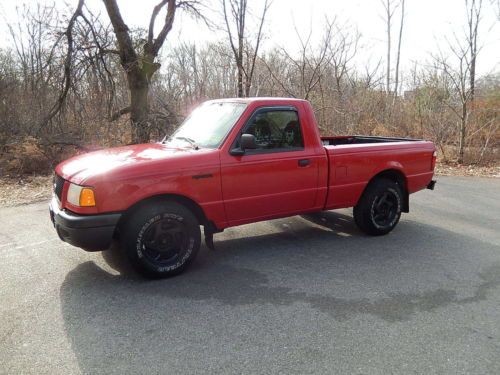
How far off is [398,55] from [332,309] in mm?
23938

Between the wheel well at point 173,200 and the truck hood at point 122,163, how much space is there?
302mm

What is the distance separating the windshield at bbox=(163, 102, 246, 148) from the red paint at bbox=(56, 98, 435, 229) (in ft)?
0.42

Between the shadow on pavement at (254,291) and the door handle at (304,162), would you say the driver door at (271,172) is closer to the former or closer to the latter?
the door handle at (304,162)

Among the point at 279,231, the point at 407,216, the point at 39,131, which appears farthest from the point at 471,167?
the point at 39,131

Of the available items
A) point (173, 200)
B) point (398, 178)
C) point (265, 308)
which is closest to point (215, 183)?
point (173, 200)

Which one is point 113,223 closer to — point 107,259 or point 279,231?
point 107,259

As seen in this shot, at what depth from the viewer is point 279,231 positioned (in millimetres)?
5840

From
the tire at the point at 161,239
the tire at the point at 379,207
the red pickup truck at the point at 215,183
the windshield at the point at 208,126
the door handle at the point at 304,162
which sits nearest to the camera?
Result: the red pickup truck at the point at 215,183

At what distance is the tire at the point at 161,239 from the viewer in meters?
3.94

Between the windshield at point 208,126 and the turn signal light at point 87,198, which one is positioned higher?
the windshield at point 208,126

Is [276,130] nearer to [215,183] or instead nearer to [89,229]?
[215,183]

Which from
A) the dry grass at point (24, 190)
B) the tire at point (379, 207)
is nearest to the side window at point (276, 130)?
the tire at point (379, 207)

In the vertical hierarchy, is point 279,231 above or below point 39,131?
below

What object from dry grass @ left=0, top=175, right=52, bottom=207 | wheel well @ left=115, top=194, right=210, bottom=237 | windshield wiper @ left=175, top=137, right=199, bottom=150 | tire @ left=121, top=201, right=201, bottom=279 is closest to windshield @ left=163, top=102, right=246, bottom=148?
windshield wiper @ left=175, top=137, right=199, bottom=150
